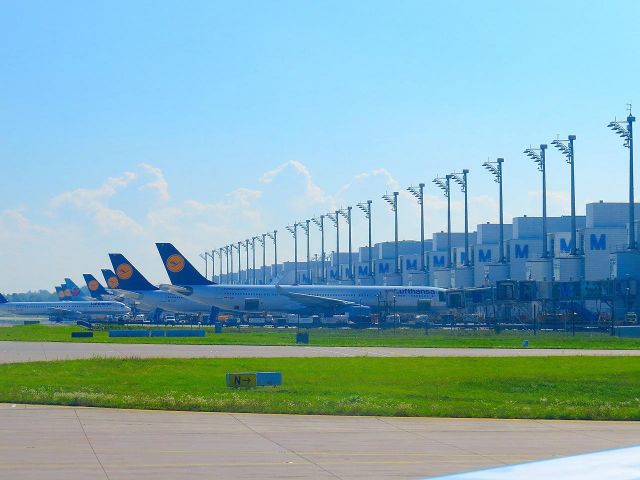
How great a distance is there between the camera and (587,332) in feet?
255

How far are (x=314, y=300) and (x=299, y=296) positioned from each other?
5.16 feet

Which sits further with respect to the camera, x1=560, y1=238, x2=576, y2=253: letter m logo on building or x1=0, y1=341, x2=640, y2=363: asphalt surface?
x1=560, y1=238, x2=576, y2=253: letter m logo on building

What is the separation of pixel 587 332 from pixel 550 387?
48.2m

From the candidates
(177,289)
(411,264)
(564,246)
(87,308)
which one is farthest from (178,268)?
(411,264)

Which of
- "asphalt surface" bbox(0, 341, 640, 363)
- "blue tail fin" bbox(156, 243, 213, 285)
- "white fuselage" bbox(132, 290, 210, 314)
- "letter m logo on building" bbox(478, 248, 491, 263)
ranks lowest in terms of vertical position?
"asphalt surface" bbox(0, 341, 640, 363)

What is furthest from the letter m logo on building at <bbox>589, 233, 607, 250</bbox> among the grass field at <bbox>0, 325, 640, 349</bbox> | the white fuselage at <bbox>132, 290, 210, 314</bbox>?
the white fuselage at <bbox>132, 290, 210, 314</bbox>

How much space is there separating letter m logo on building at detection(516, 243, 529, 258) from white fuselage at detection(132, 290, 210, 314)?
1503 inches

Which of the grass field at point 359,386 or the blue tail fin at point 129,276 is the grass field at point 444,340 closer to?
the grass field at point 359,386

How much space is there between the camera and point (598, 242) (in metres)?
105

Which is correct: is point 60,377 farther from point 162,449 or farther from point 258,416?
point 162,449

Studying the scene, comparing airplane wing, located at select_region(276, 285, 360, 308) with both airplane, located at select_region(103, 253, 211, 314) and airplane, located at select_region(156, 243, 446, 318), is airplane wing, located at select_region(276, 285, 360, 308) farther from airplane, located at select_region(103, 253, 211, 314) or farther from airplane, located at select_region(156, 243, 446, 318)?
airplane, located at select_region(103, 253, 211, 314)

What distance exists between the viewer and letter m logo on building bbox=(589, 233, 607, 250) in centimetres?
10424

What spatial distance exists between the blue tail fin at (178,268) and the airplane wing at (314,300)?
905 centimetres

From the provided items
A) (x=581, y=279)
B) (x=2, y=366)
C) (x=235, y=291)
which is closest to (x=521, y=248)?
(x=581, y=279)
